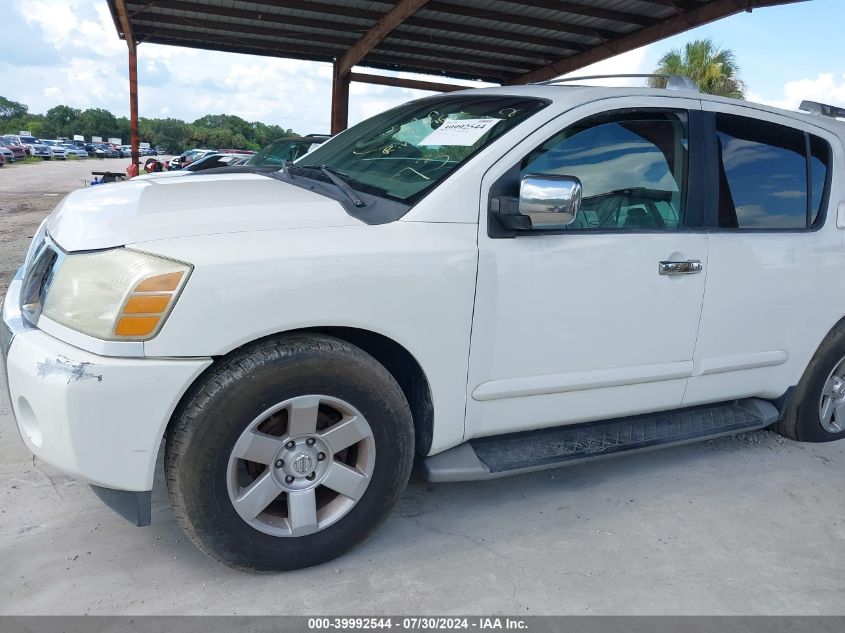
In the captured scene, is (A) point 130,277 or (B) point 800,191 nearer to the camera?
(A) point 130,277

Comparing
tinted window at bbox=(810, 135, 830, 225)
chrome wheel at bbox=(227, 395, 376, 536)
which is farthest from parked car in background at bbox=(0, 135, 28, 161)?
tinted window at bbox=(810, 135, 830, 225)

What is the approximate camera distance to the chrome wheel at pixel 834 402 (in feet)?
12.6

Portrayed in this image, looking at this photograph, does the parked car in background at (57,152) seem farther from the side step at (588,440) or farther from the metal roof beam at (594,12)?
the side step at (588,440)

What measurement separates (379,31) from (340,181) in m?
9.39

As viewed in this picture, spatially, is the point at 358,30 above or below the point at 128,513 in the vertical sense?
above

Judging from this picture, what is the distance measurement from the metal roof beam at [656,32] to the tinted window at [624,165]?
6.71 meters

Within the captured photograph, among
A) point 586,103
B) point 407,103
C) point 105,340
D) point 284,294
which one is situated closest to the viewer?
point 105,340

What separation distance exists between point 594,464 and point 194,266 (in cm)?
234

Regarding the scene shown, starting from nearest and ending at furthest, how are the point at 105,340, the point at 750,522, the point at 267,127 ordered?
1. the point at 105,340
2. the point at 750,522
3. the point at 267,127

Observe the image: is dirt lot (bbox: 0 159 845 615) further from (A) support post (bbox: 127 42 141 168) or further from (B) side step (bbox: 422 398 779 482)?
(A) support post (bbox: 127 42 141 168)

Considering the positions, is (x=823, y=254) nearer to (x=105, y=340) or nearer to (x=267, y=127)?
(x=105, y=340)

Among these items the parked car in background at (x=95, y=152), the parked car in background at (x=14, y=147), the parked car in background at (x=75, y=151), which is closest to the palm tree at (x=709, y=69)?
the parked car in background at (x=14, y=147)

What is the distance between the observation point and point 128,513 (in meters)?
2.21

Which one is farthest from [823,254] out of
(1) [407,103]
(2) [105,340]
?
(2) [105,340]
